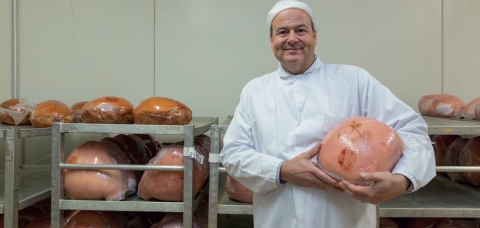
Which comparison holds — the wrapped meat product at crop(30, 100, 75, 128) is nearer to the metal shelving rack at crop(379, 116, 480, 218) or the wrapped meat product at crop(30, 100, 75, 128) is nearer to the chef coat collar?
the chef coat collar

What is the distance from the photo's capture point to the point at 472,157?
1491 mm

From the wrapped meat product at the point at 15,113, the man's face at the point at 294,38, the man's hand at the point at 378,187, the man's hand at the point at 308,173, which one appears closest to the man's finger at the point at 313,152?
the man's hand at the point at 308,173

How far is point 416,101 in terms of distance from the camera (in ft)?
6.91

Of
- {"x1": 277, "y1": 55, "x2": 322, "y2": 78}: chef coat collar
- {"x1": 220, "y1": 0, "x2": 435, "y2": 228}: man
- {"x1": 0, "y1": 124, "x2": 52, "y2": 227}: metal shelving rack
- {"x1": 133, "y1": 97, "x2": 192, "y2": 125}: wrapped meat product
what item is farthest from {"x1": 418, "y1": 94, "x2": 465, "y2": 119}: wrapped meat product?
{"x1": 0, "y1": 124, "x2": 52, "y2": 227}: metal shelving rack

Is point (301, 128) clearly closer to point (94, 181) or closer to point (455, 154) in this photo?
point (94, 181)

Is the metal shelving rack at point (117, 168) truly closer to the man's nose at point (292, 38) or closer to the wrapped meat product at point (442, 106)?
the man's nose at point (292, 38)

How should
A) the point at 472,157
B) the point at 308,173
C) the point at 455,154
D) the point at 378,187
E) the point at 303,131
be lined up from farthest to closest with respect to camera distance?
the point at 455,154
the point at 472,157
the point at 303,131
the point at 308,173
the point at 378,187

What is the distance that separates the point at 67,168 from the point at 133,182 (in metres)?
0.27

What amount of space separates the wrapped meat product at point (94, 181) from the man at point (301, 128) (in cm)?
55

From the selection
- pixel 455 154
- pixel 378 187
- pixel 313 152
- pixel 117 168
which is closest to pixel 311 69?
pixel 313 152

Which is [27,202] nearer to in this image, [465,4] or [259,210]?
[259,210]

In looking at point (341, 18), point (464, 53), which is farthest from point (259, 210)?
point (464, 53)

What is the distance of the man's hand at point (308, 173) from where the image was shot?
2.95 feet

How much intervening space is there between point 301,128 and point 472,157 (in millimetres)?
1031
